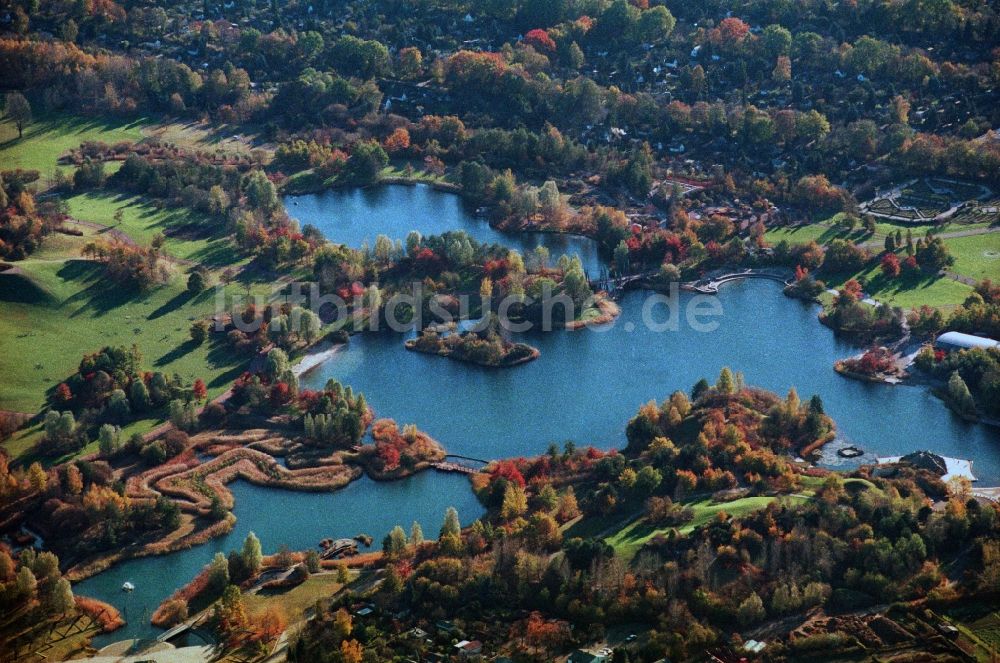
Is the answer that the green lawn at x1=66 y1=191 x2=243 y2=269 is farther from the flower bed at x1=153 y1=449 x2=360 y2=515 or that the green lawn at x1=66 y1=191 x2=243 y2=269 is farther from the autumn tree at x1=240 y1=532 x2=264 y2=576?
the autumn tree at x1=240 y1=532 x2=264 y2=576

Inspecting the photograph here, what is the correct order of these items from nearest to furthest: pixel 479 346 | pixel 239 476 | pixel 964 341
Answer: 1. pixel 239 476
2. pixel 964 341
3. pixel 479 346

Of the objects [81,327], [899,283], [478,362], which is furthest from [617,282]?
[81,327]

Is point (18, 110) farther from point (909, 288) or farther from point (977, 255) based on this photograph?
point (977, 255)

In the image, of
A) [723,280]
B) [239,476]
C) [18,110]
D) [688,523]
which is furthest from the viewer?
[18,110]

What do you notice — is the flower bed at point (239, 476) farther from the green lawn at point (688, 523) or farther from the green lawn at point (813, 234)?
the green lawn at point (813, 234)

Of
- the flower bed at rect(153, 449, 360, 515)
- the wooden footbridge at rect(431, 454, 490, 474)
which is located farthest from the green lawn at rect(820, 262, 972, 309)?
the flower bed at rect(153, 449, 360, 515)

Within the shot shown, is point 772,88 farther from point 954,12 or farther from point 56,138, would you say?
point 56,138
